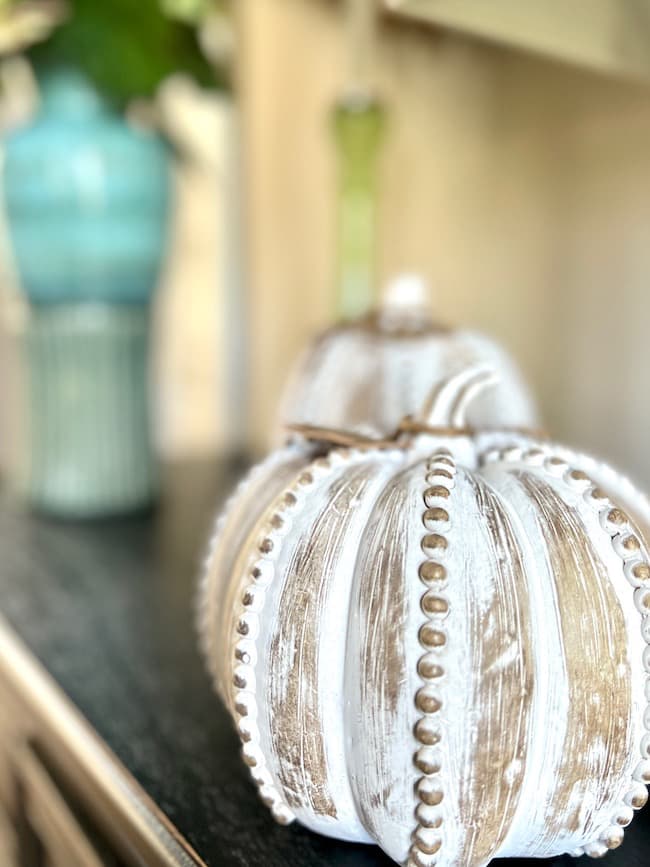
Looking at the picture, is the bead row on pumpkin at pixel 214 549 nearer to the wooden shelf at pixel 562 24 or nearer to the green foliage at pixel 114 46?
the wooden shelf at pixel 562 24

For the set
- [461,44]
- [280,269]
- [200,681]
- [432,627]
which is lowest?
[200,681]

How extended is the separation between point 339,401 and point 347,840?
232mm

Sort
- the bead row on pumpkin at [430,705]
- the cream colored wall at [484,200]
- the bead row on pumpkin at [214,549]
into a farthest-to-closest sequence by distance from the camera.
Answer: the cream colored wall at [484,200] < the bead row on pumpkin at [214,549] < the bead row on pumpkin at [430,705]

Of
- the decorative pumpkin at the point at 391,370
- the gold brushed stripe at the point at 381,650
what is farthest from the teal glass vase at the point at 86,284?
the gold brushed stripe at the point at 381,650

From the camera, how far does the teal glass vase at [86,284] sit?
0.69 m

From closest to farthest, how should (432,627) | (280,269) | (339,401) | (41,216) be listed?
(432,627) → (339,401) → (41,216) → (280,269)

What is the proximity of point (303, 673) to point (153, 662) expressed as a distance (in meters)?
0.24

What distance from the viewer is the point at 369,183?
656mm

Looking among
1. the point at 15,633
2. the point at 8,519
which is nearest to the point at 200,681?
the point at 15,633

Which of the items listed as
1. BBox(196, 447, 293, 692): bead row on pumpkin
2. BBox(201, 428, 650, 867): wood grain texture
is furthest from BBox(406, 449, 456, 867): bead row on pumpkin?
BBox(196, 447, 293, 692): bead row on pumpkin

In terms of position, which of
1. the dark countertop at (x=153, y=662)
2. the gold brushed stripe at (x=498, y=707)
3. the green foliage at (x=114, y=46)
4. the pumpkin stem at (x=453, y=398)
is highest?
the green foliage at (x=114, y=46)

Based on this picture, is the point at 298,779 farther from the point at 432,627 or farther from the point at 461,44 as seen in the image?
the point at 461,44

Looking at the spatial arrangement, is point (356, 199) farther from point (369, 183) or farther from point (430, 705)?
point (430, 705)

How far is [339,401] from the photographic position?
0.47m
